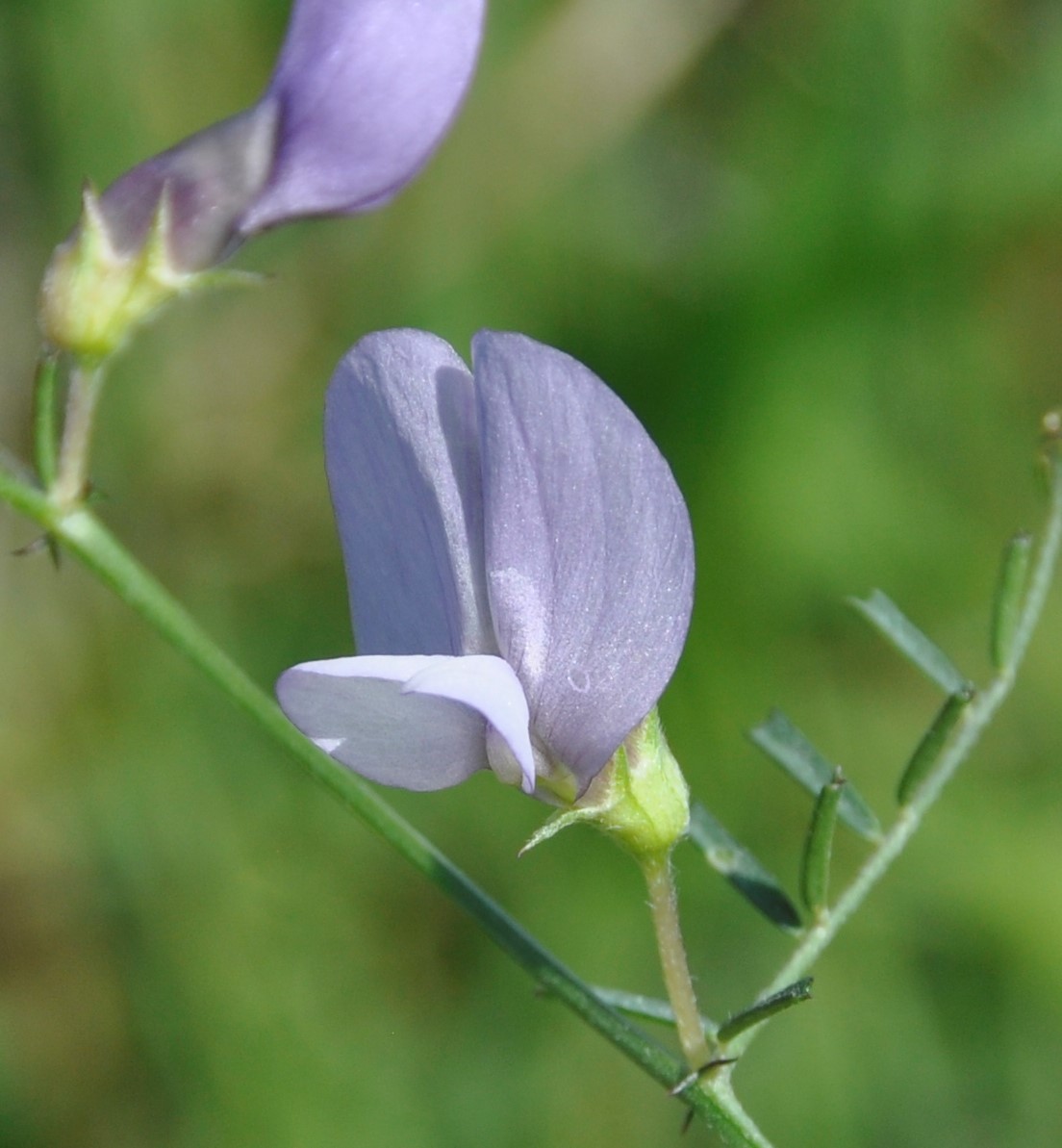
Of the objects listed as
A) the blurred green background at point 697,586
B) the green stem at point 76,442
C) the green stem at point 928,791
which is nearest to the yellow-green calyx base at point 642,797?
the green stem at point 928,791

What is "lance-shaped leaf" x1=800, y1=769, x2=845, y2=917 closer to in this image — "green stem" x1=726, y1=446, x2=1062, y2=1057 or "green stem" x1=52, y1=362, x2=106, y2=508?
"green stem" x1=726, y1=446, x2=1062, y2=1057

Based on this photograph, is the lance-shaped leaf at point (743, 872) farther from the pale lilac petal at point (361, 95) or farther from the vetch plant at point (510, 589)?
the pale lilac petal at point (361, 95)

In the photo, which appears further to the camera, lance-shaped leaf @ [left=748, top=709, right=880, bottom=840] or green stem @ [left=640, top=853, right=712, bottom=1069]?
lance-shaped leaf @ [left=748, top=709, right=880, bottom=840]

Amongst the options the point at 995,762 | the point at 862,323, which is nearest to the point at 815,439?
the point at 862,323

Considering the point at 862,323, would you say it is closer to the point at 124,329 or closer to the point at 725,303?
the point at 725,303

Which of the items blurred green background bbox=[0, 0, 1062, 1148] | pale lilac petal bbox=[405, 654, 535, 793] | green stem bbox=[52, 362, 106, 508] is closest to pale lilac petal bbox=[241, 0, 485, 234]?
green stem bbox=[52, 362, 106, 508]
